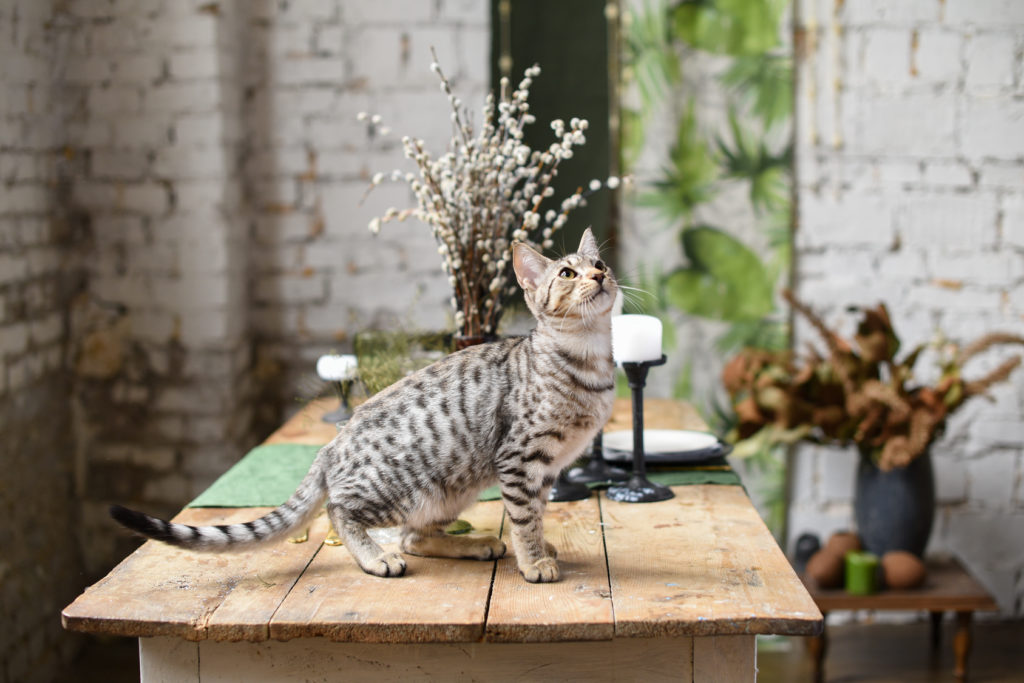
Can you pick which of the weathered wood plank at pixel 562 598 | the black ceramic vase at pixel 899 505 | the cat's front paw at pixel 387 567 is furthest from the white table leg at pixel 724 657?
the black ceramic vase at pixel 899 505

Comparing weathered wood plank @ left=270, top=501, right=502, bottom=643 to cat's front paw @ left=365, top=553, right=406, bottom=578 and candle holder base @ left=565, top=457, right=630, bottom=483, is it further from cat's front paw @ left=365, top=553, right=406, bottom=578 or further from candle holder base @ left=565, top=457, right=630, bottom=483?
candle holder base @ left=565, top=457, right=630, bottom=483

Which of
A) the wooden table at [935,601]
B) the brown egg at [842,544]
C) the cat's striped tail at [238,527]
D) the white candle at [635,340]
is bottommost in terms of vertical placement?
the wooden table at [935,601]

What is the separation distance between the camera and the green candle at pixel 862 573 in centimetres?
300

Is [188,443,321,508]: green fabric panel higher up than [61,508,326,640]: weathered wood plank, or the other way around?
[61,508,326,640]: weathered wood plank

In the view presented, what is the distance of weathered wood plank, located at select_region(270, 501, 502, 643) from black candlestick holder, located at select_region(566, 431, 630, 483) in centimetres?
53

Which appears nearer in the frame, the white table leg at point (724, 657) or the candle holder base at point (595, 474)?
the white table leg at point (724, 657)

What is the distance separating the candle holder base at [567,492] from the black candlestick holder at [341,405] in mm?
658

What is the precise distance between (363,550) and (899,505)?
2130mm

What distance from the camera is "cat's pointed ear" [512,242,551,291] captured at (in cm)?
167

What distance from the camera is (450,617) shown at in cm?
144

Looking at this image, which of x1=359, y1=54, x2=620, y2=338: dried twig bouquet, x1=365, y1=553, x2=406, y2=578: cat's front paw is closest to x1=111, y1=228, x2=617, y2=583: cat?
x1=365, y1=553, x2=406, y2=578: cat's front paw

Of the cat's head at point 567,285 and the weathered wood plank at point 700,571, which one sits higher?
the cat's head at point 567,285

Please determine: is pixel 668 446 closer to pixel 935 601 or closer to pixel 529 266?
pixel 529 266

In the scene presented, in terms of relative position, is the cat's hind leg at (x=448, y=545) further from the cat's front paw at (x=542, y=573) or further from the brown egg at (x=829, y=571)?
the brown egg at (x=829, y=571)
